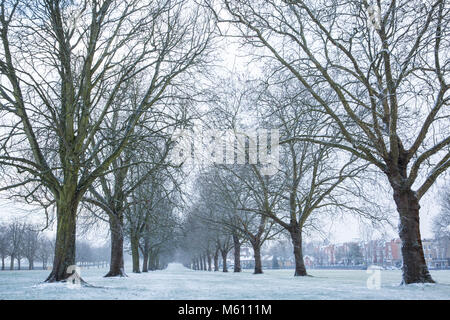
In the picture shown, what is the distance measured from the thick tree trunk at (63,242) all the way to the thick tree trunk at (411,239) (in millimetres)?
8588

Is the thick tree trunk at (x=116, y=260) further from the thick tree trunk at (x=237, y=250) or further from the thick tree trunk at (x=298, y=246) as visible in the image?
the thick tree trunk at (x=237, y=250)

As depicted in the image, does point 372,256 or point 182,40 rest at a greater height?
point 182,40

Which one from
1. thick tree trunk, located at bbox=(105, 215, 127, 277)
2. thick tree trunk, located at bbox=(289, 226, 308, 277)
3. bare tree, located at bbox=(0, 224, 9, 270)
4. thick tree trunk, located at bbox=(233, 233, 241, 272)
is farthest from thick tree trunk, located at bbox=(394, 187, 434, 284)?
bare tree, located at bbox=(0, 224, 9, 270)

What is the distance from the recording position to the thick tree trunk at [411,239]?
8.80 m

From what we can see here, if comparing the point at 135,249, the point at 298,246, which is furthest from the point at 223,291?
the point at 135,249

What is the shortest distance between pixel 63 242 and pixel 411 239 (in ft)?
29.3

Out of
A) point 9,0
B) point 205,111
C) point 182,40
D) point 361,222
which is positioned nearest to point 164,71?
point 182,40

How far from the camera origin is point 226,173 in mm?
22656

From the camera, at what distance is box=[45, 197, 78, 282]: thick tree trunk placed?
898 cm

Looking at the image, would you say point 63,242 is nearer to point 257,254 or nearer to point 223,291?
point 223,291

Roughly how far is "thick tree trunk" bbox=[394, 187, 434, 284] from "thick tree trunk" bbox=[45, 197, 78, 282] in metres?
8.59
